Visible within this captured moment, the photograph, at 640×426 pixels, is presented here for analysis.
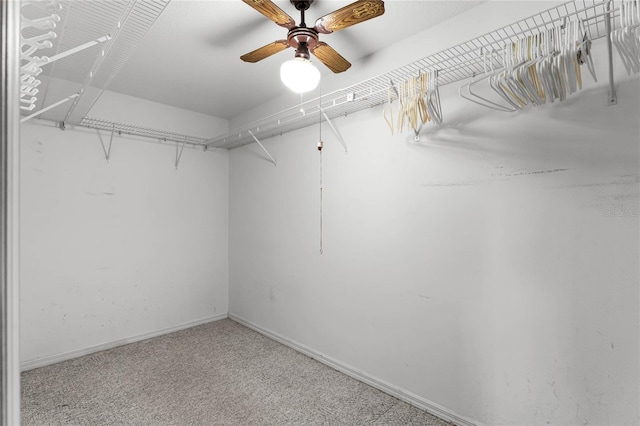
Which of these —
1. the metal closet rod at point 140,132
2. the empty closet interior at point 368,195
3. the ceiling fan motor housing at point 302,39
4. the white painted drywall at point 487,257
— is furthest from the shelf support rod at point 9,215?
the metal closet rod at point 140,132

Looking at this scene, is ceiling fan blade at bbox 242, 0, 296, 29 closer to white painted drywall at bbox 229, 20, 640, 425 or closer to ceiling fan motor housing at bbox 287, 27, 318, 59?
ceiling fan motor housing at bbox 287, 27, 318, 59

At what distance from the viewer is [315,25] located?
1.65 m

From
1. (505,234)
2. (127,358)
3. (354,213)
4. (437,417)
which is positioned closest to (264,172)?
(354,213)

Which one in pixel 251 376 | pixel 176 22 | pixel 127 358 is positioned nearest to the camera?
pixel 176 22

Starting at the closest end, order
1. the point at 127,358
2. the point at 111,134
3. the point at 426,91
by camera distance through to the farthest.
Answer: the point at 426,91 → the point at 127,358 → the point at 111,134

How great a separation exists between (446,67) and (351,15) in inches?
29.6

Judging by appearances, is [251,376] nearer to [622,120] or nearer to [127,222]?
[127,222]

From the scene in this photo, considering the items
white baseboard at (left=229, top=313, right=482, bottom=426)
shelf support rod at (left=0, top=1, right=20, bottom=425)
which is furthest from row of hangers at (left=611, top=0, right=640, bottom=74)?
white baseboard at (left=229, top=313, right=482, bottom=426)

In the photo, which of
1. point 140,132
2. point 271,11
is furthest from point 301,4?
point 140,132

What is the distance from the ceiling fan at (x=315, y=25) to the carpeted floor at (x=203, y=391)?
221 centimetres

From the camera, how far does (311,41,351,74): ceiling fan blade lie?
1801 mm

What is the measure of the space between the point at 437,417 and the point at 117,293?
3.03 metres

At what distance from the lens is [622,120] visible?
148cm

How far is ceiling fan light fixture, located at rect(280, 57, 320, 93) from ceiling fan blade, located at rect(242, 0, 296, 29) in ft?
0.58
